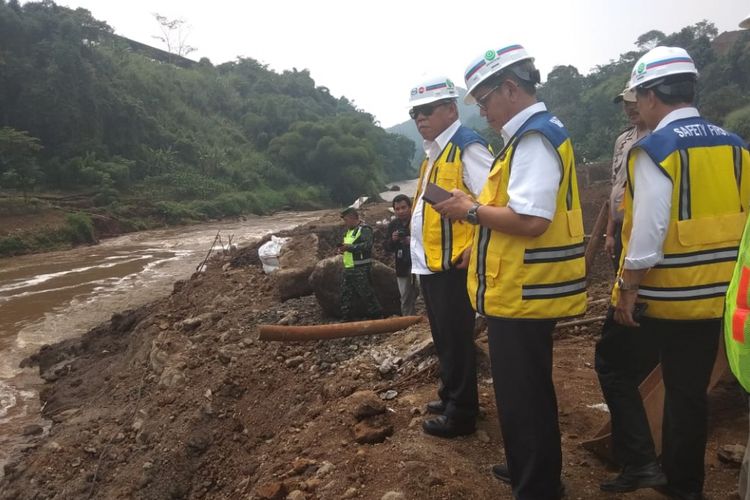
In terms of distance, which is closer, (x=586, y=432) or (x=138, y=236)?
(x=586, y=432)

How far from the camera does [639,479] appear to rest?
2066mm

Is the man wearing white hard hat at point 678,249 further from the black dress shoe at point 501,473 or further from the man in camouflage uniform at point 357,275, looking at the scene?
the man in camouflage uniform at point 357,275

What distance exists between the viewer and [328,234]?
11336 millimetres

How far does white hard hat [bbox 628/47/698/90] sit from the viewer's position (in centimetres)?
198

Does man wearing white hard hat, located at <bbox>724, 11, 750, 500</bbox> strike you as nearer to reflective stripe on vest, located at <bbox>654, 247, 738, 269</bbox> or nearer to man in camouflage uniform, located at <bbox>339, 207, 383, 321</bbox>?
reflective stripe on vest, located at <bbox>654, 247, 738, 269</bbox>

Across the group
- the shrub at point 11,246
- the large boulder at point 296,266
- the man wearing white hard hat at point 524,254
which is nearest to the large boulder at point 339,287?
the large boulder at point 296,266

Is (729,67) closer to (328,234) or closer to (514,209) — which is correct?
(328,234)

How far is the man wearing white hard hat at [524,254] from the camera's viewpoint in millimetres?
1833

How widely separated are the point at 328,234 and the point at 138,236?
565 inches

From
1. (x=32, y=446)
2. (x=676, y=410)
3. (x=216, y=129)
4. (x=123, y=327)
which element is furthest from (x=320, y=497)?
(x=216, y=129)

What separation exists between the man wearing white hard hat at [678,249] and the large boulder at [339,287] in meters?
3.96

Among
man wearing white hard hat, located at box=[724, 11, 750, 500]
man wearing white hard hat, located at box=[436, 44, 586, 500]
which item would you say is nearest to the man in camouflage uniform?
man wearing white hard hat, located at box=[436, 44, 586, 500]

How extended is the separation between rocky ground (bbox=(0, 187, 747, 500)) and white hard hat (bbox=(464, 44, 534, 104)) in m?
1.63

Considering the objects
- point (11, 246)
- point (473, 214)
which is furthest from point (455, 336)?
point (11, 246)
